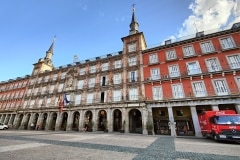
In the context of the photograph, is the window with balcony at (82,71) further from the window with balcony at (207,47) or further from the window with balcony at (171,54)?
the window with balcony at (207,47)

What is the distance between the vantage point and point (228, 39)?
1897 centimetres

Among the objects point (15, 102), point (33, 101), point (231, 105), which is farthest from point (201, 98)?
point (15, 102)

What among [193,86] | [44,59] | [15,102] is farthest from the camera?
[44,59]

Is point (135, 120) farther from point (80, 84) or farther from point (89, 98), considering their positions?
point (80, 84)

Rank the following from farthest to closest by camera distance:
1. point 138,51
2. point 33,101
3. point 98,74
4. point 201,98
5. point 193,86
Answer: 1. point 33,101
2. point 98,74
3. point 138,51
4. point 193,86
5. point 201,98

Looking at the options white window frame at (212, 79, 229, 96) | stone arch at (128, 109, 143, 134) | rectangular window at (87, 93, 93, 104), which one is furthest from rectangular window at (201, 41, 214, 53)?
rectangular window at (87, 93, 93, 104)

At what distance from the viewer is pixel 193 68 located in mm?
19297

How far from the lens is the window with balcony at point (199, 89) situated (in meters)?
17.5

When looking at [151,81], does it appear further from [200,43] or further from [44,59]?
[44,59]

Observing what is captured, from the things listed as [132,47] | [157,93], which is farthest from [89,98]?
[132,47]

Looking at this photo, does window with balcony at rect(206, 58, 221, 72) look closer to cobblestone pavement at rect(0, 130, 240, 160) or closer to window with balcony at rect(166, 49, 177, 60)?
window with balcony at rect(166, 49, 177, 60)

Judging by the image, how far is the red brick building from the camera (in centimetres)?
1683

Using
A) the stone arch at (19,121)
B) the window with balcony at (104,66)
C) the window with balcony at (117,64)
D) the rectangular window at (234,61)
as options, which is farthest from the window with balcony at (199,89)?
the stone arch at (19,121)

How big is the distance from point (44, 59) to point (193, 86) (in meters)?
38.8
